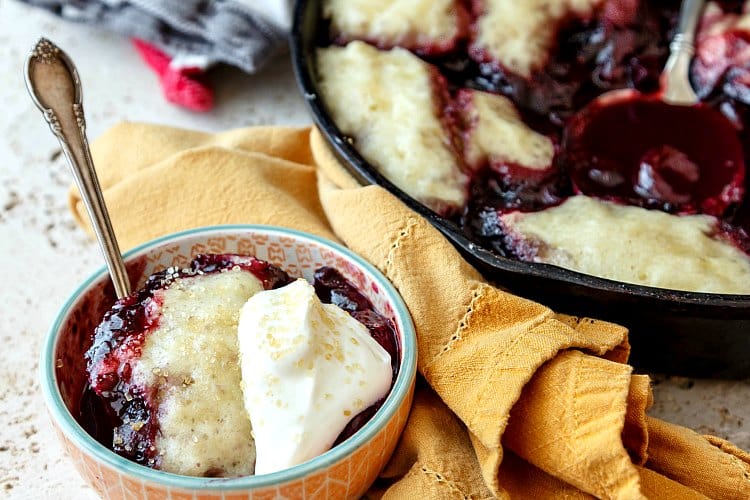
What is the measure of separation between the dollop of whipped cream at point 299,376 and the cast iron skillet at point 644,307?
0.83ft

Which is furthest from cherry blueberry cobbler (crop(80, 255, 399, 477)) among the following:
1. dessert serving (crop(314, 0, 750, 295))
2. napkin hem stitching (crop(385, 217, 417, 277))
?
dessert serving (crop(314, 0, 750, 295))

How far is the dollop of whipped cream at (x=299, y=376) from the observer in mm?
936

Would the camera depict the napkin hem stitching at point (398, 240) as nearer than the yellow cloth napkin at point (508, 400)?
No

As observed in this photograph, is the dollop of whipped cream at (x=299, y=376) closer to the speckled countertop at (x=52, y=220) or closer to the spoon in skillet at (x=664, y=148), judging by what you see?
the speckled countertop at (x=52, y=220)

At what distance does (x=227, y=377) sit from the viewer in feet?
3.25

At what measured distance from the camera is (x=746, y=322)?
3.74 feet

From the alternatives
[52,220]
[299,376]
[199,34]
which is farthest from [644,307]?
[199,34]

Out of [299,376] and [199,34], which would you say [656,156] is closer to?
[299,376]

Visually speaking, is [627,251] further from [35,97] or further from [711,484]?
[35,97]

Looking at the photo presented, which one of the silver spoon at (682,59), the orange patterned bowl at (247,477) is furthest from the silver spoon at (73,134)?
the silver spoon at (682,59)

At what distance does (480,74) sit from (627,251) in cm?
55

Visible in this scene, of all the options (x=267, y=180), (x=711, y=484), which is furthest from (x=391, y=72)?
(x=711, y=484)

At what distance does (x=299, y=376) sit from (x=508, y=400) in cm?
→ 25

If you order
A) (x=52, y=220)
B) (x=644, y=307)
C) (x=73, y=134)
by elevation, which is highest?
(x=73, y=134)
